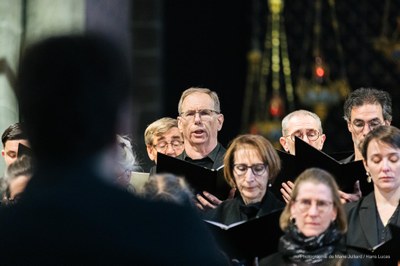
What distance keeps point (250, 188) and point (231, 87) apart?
7318 millimetres

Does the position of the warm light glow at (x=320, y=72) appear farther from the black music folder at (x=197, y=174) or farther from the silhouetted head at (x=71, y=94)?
the silhouetted head at (x=71, y=94)

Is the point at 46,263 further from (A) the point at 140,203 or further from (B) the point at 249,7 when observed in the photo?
(B) the point at 249,7

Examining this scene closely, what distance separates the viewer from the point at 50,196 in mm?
2141

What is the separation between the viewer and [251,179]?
5.44 m

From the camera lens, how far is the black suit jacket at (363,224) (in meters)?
5.15

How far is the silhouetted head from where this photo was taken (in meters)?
2.17

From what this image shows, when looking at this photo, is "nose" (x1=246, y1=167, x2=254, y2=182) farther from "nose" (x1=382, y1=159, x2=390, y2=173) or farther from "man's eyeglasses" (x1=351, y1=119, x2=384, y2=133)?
"man's eyeglasses" (x1=351, y1=119, x2=384, y2=133)

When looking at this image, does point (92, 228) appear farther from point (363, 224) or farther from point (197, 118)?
point (197, 118)

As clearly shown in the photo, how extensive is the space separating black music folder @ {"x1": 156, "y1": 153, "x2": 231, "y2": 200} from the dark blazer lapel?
74cm

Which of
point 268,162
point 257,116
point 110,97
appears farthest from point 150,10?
point 110,97

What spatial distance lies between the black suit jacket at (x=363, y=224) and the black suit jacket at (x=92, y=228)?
3040 mm

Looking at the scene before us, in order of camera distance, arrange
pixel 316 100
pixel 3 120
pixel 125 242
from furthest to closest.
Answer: pixel 316 100, pixel 3 120, pixel 125 242

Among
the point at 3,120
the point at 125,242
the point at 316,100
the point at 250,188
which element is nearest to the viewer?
the point at 125,242

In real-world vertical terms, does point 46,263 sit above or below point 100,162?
below
